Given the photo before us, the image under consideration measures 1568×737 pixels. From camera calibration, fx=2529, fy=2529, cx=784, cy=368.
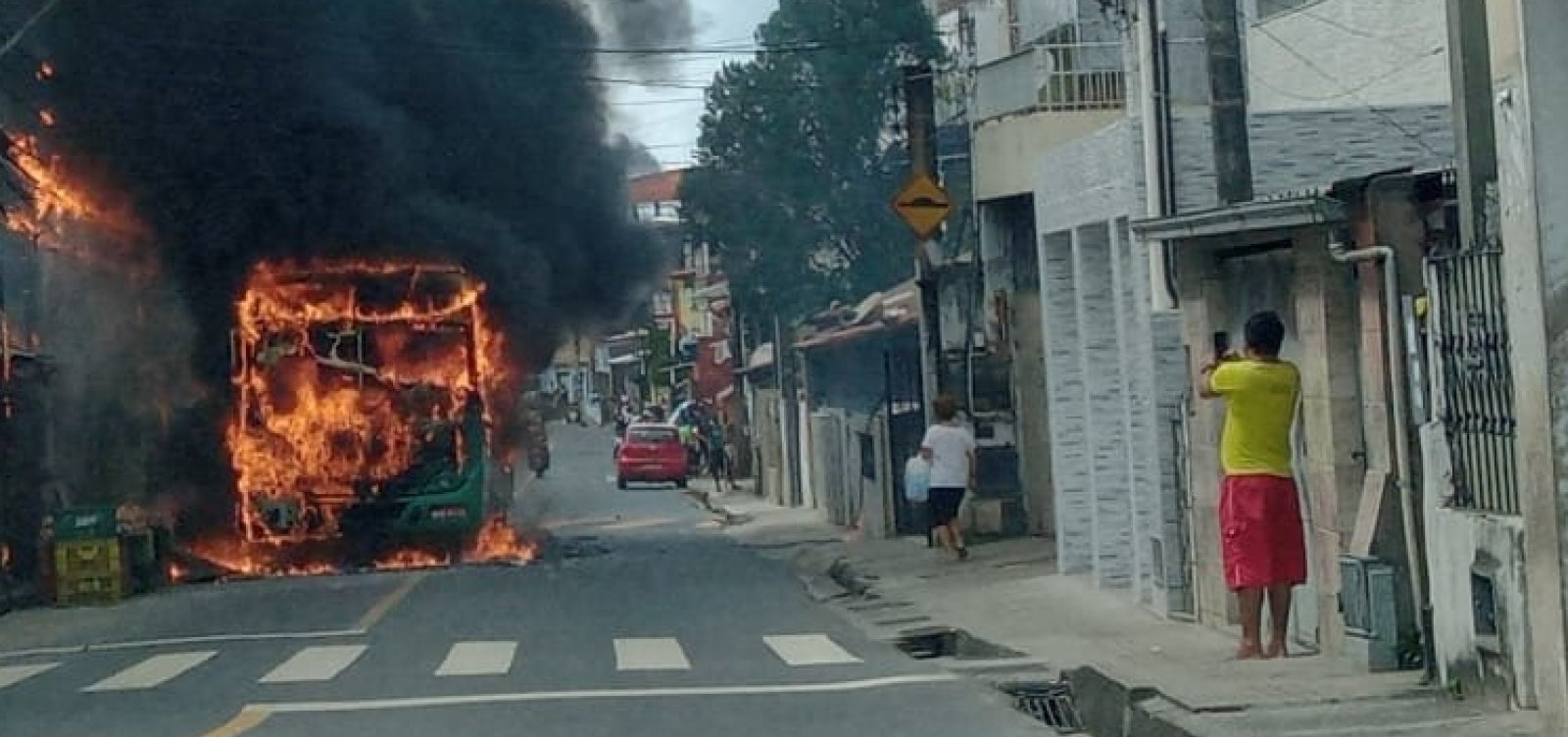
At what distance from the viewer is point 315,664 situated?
1712 cm

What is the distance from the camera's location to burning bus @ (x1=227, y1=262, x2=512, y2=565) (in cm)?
3014

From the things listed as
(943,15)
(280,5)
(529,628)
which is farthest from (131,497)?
(943,15)

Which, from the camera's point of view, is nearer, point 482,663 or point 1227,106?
point 1227,106

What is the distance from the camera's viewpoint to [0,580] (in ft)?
84.5

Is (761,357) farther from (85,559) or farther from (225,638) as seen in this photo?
(225,638)

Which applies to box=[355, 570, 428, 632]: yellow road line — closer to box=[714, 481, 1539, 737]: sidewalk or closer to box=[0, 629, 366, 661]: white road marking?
box=[0, 629, 366, 661]: white road marking

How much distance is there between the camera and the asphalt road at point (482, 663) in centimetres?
1363

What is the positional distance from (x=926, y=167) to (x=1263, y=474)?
1411cm

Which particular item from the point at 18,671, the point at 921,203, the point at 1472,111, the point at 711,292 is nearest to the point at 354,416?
the point at 921,203

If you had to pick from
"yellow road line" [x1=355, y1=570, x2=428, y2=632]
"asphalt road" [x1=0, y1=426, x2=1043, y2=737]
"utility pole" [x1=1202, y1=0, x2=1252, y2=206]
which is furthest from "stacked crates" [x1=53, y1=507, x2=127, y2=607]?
"utility pole" [x1=1202, y1=0, x2=1252, y2=206]

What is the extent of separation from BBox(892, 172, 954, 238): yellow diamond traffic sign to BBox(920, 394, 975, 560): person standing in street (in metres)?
2.32

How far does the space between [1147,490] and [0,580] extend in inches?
512

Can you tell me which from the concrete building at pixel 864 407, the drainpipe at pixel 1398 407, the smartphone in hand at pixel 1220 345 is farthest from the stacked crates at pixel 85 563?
the drainpipe at pixel 1398 407

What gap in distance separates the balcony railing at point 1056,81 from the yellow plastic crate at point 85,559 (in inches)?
473
